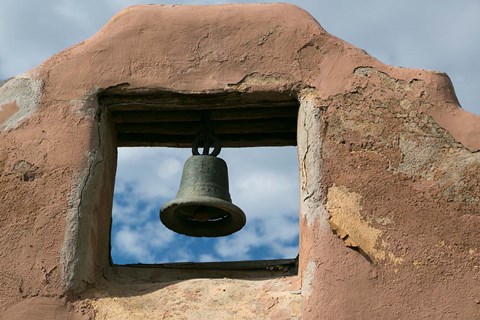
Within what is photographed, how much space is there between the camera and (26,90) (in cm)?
371

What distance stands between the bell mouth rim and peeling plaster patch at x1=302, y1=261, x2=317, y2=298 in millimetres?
499

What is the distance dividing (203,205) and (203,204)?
71 mm

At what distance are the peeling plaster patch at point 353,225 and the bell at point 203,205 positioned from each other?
46 centimetres

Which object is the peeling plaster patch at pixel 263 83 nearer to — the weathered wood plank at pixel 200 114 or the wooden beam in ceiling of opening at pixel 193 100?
the wooden beam in ceiling of opening at pixel 193 100

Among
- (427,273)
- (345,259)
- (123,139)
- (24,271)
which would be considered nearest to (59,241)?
(24,271)

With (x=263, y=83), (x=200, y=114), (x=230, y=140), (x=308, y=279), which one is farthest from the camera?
(x=230, y=140)

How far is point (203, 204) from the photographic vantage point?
12.0 ft

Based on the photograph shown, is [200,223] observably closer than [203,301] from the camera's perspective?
No

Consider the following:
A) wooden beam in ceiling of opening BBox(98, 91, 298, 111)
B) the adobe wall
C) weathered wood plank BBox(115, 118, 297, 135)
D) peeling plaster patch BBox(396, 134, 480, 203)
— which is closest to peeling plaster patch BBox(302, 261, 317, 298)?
the adobe wall

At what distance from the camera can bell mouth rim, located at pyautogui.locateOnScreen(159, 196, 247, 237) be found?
12.0 feet

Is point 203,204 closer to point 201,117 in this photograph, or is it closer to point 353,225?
point 201,117

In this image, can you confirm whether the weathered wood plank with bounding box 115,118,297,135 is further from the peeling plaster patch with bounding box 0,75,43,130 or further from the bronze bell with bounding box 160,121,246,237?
the peeling plaster patch with bounding box 0,75,43,130

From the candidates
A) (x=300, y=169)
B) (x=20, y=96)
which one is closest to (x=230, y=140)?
(x=300, y=169)

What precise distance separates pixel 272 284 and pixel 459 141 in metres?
0.82
